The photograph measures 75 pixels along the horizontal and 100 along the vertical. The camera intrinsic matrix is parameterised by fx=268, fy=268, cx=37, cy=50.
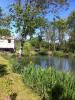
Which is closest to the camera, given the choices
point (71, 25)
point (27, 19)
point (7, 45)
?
point (27, 19)

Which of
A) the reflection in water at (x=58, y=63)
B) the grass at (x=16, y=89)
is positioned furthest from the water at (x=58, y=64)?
the grass at (x=16, y=89)

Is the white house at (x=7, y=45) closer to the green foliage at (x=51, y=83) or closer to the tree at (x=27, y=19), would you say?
the tree at (x=27, y=19)

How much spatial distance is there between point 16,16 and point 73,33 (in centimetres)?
5759

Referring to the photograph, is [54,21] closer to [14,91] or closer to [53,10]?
[53,10]

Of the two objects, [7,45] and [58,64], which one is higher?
[58,64]

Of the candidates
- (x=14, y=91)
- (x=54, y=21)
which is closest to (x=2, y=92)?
(x=14, y=91)

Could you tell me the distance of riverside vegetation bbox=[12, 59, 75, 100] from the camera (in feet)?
32.2

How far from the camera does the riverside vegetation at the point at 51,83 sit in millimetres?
→ 9828

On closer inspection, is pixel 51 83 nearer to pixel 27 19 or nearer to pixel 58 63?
pixel 27 19

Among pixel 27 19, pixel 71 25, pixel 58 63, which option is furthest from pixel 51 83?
pixel 71 25

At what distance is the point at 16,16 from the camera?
22.6 meters

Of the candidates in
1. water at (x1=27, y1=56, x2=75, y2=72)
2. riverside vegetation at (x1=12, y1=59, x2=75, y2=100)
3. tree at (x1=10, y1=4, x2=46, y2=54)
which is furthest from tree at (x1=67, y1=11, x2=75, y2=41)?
riverside vegetation at (x1=12, y1=59, x2=75, y2=100)

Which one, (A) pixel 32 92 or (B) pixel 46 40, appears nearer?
(A) pixel 32 92

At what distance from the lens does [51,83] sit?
11000 mm
